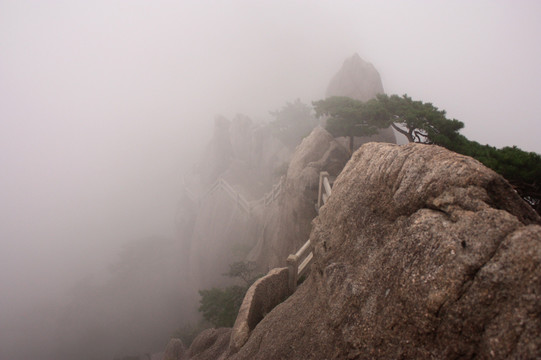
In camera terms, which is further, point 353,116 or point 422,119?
point 353,116

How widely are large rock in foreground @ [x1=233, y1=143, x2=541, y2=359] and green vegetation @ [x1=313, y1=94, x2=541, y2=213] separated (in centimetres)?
434

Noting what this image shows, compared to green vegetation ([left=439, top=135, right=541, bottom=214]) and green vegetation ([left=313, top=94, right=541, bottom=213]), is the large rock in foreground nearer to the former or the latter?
green vegetation ([left=439, top=135, right=541, bottom=214])

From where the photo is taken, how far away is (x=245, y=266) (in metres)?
18.0

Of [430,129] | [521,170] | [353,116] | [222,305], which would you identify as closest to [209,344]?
[222,305]

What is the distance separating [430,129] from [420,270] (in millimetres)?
9920

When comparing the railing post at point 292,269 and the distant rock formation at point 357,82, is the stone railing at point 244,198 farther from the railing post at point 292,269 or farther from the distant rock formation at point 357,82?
the distant rock formation at point 357,82

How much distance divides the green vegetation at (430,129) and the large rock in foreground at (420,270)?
434 cm

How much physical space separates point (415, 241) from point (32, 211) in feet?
425

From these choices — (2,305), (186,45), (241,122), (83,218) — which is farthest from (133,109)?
(241,122)

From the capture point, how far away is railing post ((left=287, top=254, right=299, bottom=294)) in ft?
27.5

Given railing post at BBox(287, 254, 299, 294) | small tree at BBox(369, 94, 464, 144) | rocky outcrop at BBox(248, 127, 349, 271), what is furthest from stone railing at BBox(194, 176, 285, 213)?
railing post at BBox(287, 254, 299, 294)

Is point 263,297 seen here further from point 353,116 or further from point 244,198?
point 244,198

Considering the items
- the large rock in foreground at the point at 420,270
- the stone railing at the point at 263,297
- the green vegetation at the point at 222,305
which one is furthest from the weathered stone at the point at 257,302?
the green vegetation at the point at 222,305

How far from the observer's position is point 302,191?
45.8 feet
